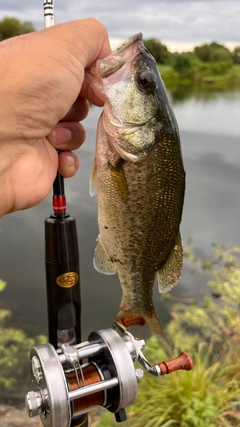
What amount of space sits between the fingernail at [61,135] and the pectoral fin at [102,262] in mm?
455

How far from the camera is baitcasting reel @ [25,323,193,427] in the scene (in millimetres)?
1123

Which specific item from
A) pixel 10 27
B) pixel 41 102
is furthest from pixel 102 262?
pixel 10 27

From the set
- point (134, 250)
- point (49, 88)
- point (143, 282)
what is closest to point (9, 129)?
point (49, 88)

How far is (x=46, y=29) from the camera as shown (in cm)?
126

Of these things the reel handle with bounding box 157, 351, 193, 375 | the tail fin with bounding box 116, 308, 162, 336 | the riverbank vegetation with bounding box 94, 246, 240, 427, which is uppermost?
the tail fin with bounding box 116, 308, 162, 336

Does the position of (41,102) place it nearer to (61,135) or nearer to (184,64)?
(61,135)

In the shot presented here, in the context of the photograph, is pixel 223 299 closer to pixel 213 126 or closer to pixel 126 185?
pixel 126 185

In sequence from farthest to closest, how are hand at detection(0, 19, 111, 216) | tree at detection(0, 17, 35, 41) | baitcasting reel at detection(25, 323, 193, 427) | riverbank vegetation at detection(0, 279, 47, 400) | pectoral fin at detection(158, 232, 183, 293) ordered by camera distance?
tree at detection(0, 17, 35, 41)
riverbank vegetation at detection(0, 279, 47, 400)
pectoral fin at detection(158, 232, 183, 293)
hand at detection(0, 19, 111, 216)
baitcasting reel at detection(25, 323, 193, 427)

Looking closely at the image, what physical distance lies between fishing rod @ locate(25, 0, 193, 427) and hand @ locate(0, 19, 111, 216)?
122mm

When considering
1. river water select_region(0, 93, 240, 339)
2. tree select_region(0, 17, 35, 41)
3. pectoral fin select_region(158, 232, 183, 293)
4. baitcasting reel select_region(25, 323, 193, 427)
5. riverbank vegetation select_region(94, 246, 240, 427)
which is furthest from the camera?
tree select_region(0, 17, 35, 41)

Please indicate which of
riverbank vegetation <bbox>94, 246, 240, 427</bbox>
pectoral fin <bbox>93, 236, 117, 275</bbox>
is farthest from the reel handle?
riverbank vegetation <bbox>94, 246, 240, 427</bbox>

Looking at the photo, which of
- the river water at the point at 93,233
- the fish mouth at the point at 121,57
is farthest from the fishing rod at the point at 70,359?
the river water at the point at 93,233

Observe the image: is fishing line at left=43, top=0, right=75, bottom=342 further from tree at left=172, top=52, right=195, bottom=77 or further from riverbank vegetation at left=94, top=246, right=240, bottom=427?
tree at left=172, top=52, right=195, bottom=77

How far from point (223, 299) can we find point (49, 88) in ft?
10.3
